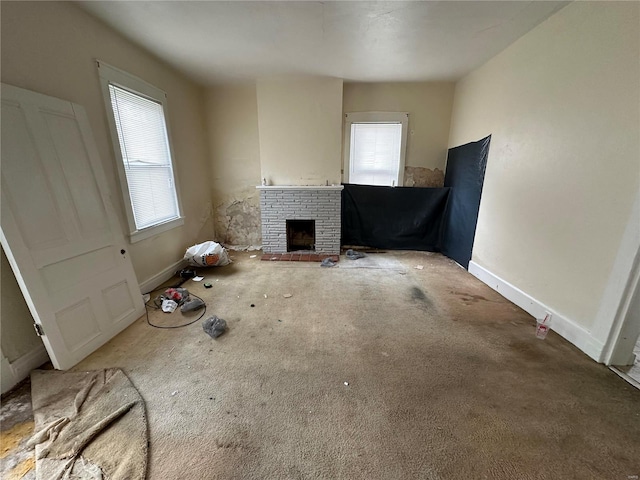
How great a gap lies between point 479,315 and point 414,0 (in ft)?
8.99

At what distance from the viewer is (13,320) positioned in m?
1.61

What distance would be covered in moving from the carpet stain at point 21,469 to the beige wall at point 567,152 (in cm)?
344

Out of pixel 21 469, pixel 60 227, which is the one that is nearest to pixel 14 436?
pixel 21 469

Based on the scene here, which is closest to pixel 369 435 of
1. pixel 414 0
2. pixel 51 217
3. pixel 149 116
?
pixel 51 217

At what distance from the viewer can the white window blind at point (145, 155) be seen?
2498mm

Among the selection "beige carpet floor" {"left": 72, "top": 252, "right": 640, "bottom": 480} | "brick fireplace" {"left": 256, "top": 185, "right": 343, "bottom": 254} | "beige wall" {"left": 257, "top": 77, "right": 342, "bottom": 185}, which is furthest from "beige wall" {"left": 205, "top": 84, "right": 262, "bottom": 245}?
"beige carpet floor" {"left": 72, "top": 252, "right": 640, "bottom": 480}

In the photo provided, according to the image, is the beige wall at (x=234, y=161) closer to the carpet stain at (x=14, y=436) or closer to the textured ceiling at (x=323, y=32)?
the textured ceiling at (x=323, y=32)

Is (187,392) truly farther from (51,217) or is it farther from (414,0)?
(414,0)

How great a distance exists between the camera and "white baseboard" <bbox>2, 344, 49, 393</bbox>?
1.54m

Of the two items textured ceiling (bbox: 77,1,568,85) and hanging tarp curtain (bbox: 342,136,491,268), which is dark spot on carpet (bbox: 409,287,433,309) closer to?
hanging tarp curtain (bbox: 342,136,491,268)

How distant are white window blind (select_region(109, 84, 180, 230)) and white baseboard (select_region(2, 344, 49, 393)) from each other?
1.34 metres

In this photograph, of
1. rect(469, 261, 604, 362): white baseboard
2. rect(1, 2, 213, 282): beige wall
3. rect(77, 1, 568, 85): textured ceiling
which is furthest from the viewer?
rect(77, 1, 568, 85): textured ceiling

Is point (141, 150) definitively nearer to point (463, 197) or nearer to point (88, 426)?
point (88, 426)

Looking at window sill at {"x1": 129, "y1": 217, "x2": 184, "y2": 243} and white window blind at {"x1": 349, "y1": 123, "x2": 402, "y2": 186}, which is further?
white window blind at {"x1": 349, "y1": 123, "x2": 402, "y2": 186}
